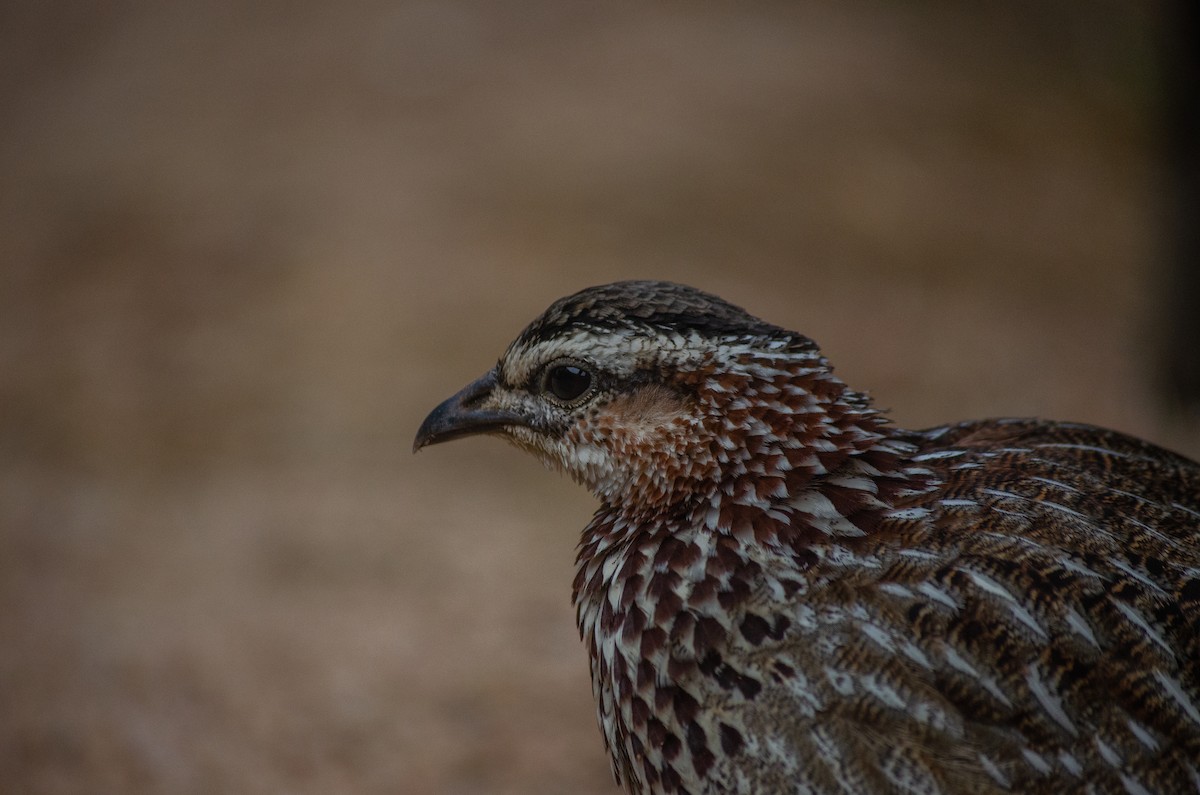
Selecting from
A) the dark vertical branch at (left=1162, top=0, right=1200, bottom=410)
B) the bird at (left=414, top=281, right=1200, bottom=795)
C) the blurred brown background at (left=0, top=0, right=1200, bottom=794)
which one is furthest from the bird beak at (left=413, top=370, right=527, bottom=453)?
the dark vertical branch at (left=1162, top=0, right=1200, bottom=410)

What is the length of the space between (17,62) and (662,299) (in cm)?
1207

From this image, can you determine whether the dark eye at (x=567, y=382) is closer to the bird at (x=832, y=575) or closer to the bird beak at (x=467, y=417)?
the bird at (x=832, y=575)

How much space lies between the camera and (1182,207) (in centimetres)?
666

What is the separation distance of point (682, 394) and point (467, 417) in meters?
0.78

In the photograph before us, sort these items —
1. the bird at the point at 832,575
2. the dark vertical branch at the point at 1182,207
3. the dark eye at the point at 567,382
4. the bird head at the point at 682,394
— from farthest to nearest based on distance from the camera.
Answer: the dark vertical branch at the point at 1182,207 < the dark eye at the point at 567,382 < the bird head at the point at 682,394 < the bird at the point at 832,575

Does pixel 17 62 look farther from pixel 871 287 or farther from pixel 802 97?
pixel 871 287

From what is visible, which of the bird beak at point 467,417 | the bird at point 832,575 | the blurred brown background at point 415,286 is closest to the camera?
the bird at point 832,575

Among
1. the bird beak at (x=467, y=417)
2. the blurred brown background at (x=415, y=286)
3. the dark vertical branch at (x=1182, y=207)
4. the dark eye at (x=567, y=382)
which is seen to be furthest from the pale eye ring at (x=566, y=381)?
the dark vertical branch at (x=1182, y=207)

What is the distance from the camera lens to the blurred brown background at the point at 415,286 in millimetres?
5832

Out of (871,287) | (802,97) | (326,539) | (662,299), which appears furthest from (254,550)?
(802,97)

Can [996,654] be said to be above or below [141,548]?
below

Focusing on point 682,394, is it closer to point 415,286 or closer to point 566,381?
point 566,381

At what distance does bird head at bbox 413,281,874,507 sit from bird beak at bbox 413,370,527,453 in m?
0.26

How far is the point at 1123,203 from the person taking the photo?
32.7 feet
